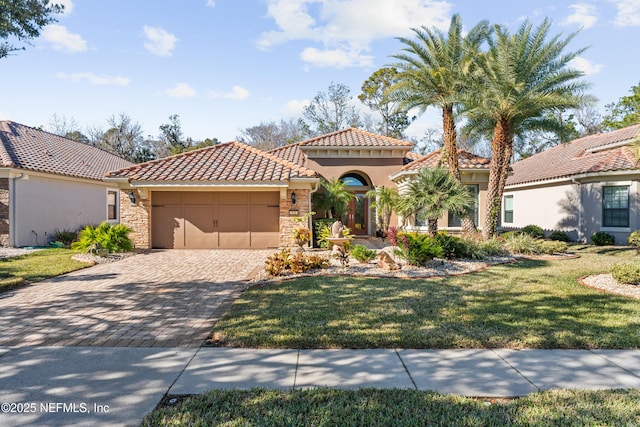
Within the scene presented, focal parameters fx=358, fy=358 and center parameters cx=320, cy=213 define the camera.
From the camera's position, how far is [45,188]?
1677 cm

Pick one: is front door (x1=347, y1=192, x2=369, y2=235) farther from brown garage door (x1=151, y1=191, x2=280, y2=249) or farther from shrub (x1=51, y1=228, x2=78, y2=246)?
shrub (x1=51, y1=228, x2=78, y2=246)

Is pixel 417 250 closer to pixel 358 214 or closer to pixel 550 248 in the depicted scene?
pixel 550 248

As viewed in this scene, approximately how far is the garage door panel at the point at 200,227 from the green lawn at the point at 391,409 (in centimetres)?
1203

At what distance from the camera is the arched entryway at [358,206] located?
21.2m

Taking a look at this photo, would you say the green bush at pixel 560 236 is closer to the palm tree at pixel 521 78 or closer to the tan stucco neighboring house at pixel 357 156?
the palm tree at pixel 521 78

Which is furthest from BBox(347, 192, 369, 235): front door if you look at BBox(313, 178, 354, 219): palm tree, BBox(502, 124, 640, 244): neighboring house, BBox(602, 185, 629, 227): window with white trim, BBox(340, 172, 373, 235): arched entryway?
BBox(602, 185, 629, 227): window with white trim

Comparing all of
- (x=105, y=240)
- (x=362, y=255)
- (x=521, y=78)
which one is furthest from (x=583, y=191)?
(x=105, y=240)

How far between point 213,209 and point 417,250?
8708mm

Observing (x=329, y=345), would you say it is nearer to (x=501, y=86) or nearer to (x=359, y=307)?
(x=359, y=307)

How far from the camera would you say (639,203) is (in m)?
15.5

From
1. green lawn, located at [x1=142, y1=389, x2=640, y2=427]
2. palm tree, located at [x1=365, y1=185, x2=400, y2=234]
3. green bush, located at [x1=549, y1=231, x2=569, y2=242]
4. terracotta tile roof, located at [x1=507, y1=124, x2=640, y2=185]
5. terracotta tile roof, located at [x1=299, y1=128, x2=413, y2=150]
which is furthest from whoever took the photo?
terracotta tile roof, located at [x1=299, y1=128, x2=413, y2=150]

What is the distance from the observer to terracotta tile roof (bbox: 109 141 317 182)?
46.8 feet

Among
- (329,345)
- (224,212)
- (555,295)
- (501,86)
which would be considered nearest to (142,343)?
(329,345)

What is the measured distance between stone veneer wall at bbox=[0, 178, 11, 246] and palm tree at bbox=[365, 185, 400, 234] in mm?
16166
